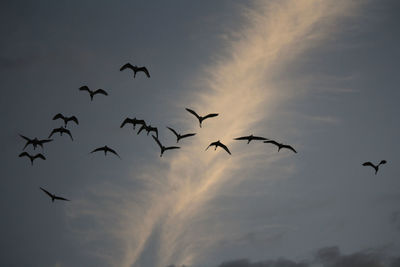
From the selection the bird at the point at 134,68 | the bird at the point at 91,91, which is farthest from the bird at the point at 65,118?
the bird at the point at 134,68

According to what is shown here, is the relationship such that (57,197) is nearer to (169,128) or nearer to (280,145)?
(169,128)

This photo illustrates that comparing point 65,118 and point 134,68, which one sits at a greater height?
point 134,68

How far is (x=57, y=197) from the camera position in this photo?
77812 millimetres

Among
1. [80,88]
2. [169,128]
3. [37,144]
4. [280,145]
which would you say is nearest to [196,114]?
[169,128]

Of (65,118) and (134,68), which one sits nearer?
(134,68)

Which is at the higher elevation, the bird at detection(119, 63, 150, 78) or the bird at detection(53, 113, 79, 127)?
the bird at detection(119, 63, 150, 78)

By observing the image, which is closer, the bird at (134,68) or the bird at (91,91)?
the bird at (134,68)

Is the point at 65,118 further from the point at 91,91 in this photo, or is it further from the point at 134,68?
the point at 134,68

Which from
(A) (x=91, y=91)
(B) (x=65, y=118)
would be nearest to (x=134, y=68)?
(A) (x=91, y=91)

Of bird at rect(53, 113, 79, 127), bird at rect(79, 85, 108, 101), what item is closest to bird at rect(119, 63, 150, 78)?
bird at rect(79, 85, 108, 101)

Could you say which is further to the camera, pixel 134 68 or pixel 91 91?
pixel 91 91

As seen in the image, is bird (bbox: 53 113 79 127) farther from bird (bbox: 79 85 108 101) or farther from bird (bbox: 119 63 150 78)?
bird (bbox: 119 63 150 78)

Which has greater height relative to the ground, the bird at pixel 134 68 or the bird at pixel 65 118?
the bird at pixel 134 68

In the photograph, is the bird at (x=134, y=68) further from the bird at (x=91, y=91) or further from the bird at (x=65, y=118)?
the bird at (x=65, y=118)
